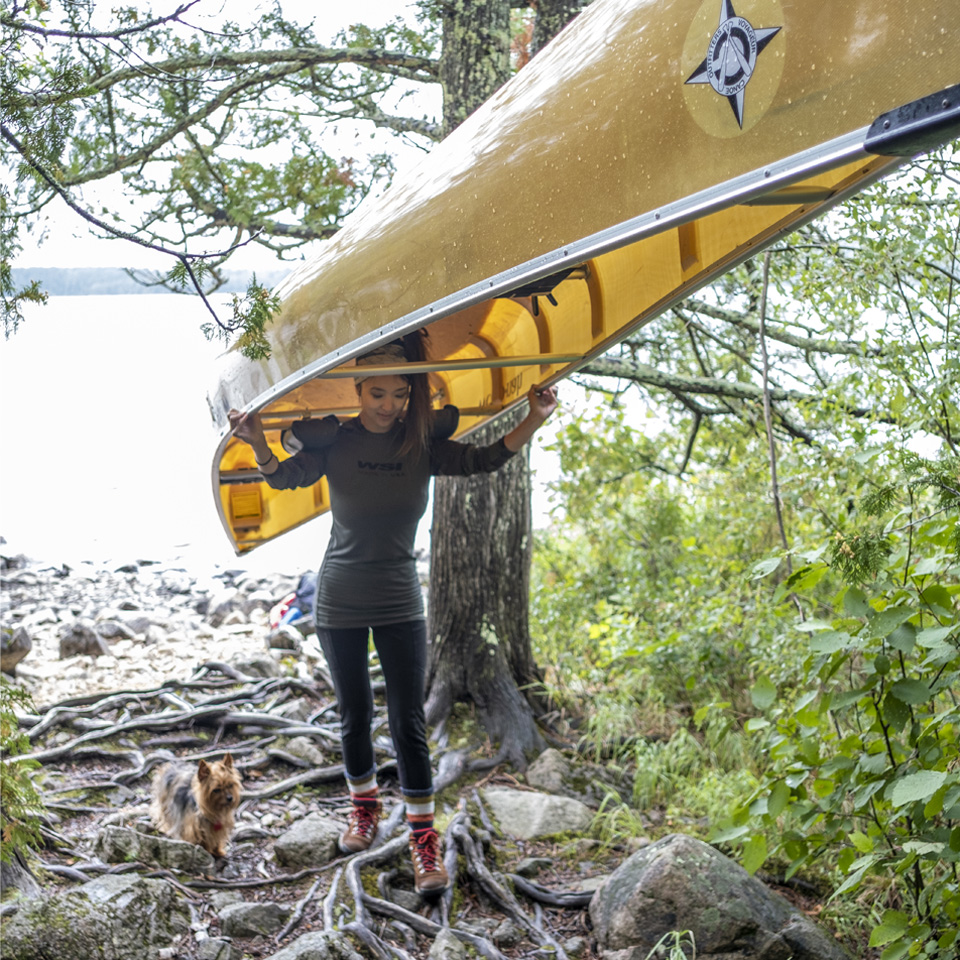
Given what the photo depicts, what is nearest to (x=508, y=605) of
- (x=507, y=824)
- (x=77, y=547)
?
(x=507, y=824)

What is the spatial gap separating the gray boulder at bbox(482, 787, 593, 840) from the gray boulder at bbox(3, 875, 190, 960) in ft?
Answer: 4.80

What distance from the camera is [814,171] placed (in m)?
1.63

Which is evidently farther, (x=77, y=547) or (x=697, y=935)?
Result: (x=77, y=547)

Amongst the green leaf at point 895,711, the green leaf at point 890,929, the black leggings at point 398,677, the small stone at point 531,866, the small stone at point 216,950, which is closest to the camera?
the green leaf at point 890,929

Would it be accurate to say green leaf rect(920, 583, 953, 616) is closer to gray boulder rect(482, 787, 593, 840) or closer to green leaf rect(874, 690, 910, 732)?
green leaf rect(874, 690, 910, 732)

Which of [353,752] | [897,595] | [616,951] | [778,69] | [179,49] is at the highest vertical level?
[179,49]

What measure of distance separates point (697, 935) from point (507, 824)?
125cm

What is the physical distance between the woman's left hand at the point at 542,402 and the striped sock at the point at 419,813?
1.41 m

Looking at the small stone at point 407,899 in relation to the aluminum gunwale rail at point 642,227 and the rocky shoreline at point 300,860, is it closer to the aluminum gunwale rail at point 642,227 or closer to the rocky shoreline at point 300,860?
the rocky shoreline at point 300,860

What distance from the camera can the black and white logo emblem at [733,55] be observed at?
1.76m

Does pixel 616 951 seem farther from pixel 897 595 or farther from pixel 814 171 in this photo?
pixel 814 171

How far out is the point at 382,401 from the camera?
3225 mm

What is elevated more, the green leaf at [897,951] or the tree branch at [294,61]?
the tree branch at [294,61]

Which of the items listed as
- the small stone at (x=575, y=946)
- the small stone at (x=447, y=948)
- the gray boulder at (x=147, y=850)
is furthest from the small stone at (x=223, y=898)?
the small stone at (x=575, y=946)
